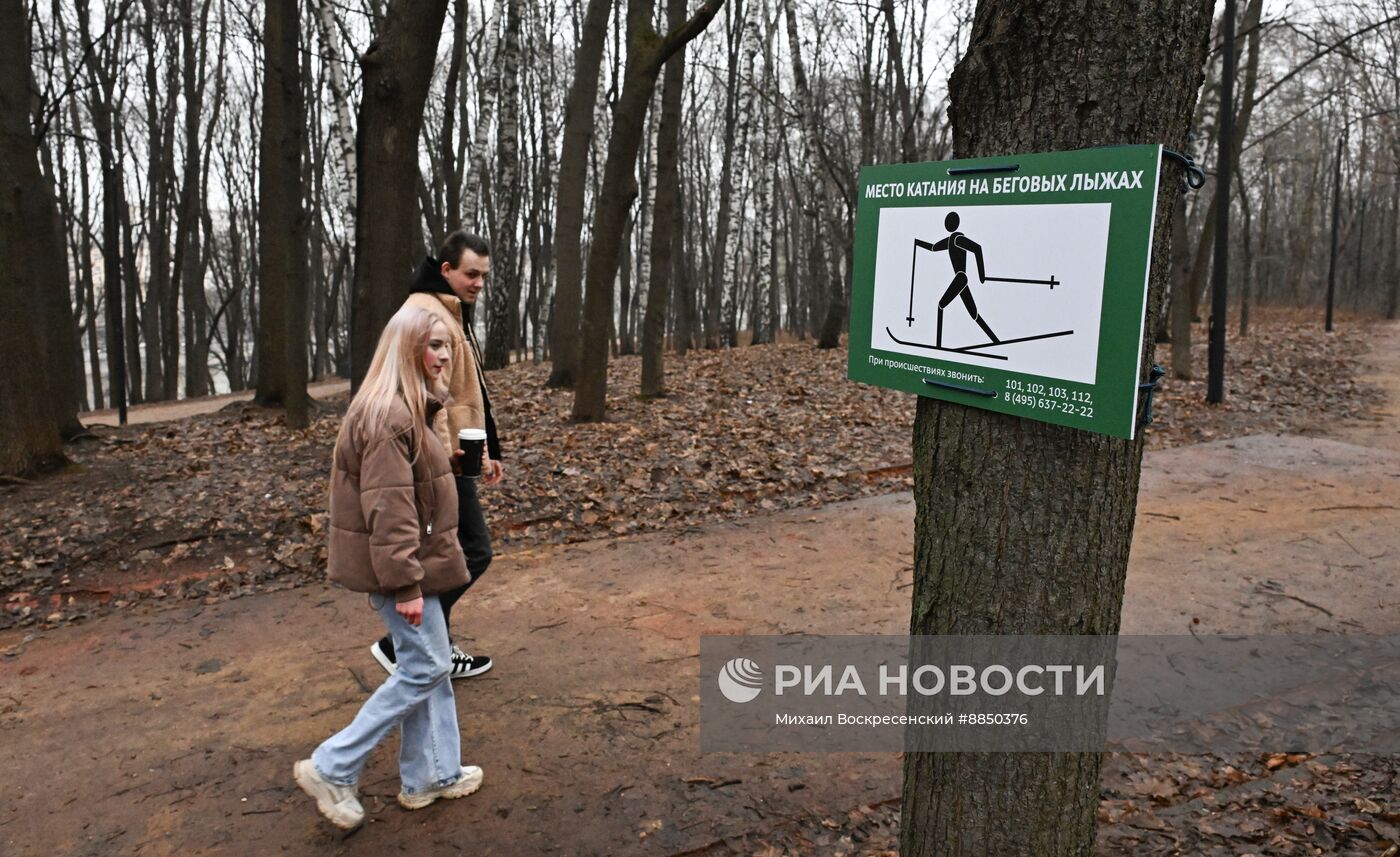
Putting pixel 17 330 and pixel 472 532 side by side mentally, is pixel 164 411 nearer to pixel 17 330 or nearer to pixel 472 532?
pixel 17 330

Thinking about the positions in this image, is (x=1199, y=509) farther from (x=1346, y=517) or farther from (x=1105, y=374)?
(x=1105, y=374)

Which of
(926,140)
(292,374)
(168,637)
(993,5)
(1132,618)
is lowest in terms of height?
(168,637)

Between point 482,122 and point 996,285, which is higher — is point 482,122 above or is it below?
above

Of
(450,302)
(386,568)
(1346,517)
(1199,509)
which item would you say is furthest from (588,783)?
(1346,517)

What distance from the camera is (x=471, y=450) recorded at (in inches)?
151

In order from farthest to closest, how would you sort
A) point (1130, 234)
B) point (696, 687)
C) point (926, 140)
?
point (926, 140) → point (696, 687) → point (1130, 234)

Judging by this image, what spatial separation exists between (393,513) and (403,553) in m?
0.14

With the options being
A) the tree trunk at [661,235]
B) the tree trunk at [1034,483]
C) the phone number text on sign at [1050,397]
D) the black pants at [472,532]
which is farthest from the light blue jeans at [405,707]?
the tree trunk at [661,235]

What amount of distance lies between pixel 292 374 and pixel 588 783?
8538 mm

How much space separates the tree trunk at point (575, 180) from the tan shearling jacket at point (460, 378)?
7904mm

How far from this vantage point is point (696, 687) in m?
4.35

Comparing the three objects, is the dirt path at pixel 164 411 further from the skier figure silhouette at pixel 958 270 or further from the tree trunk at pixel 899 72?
the skier figure silhouette at pixel 958 270

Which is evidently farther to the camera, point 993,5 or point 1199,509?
point 1199,509

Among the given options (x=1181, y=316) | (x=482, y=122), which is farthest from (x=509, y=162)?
(x=1181, y=316)
